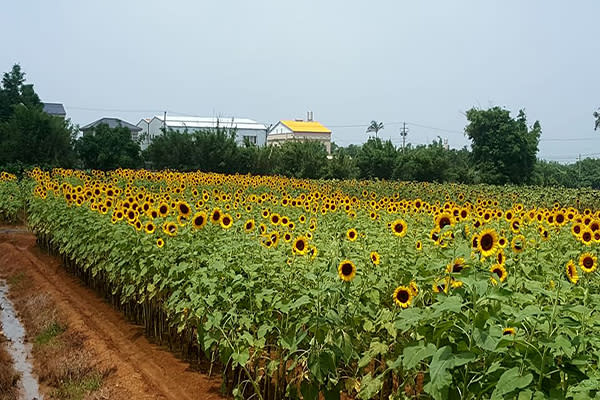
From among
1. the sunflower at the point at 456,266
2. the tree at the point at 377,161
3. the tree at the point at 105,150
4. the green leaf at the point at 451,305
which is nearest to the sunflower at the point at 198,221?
the sunflower at the point at 456,266

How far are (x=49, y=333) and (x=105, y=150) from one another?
22321 mm

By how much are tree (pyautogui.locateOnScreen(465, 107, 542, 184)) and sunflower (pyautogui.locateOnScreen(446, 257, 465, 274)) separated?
34257 mm

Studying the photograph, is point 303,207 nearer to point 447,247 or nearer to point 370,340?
point 447,247

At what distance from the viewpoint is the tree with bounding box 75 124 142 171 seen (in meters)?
27.7

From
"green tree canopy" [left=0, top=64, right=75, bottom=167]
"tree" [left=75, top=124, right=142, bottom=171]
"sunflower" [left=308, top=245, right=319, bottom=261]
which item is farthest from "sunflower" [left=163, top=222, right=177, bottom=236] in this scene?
"tree" [left=75, top=124, right=142, bottom=171]

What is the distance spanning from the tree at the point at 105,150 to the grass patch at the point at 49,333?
21601 millimetres

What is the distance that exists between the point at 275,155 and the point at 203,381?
2558 centimetres

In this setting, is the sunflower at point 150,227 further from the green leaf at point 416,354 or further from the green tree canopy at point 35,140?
the green tree canopy at point 35,140

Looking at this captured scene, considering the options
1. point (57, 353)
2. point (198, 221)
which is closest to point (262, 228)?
point (198, 221)

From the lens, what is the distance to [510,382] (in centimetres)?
213

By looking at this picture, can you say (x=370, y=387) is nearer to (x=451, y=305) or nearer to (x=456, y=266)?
(x=456, y=266)

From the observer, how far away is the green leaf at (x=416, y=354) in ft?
7.90

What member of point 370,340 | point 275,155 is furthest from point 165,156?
point 370,340

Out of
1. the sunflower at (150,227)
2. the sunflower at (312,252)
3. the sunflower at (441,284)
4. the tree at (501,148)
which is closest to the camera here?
the sunflower at (441,284)
